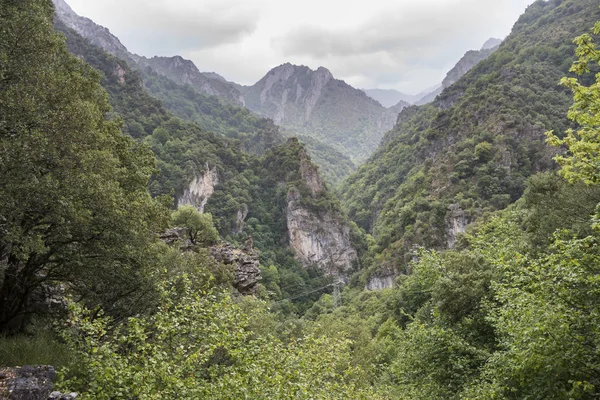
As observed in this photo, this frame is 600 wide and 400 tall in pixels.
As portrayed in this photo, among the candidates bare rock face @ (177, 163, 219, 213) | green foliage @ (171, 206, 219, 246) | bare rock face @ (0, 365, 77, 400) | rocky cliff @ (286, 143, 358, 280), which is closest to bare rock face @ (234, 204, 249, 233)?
bare rock face @ (177, 163, 219, 213)

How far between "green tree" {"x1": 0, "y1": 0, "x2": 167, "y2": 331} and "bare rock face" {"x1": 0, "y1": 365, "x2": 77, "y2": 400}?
11.1 feet

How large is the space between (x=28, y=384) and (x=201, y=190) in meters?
85.2

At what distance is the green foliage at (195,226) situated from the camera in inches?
1677

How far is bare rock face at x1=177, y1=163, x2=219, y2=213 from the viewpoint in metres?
82.9

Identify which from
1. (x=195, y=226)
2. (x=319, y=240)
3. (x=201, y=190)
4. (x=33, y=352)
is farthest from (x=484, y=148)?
(x=33, y=352)

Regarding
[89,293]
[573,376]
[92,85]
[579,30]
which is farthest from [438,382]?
[579,30]

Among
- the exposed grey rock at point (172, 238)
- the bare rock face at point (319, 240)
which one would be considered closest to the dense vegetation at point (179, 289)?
the exposed grey rock at point (172, 238)

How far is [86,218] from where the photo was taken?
430 inches

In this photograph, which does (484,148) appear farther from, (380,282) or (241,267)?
(241,267)

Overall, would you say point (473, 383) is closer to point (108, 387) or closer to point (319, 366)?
point (319, 366)

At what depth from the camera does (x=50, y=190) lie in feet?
32.2

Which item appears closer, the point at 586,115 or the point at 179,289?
the point at 586,115

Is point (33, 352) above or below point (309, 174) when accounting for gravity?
below

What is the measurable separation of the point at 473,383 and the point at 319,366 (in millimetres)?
6945
